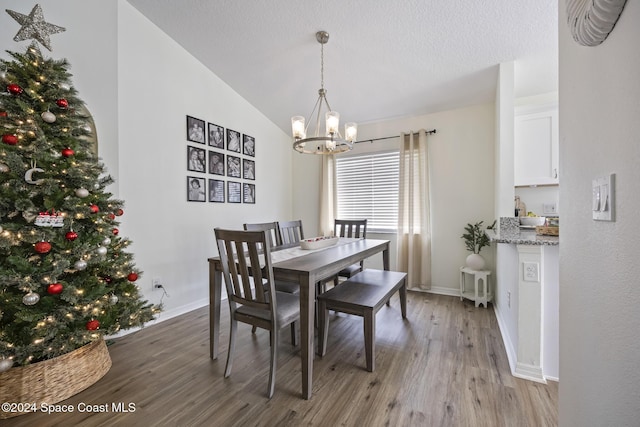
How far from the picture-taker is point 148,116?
2695mm

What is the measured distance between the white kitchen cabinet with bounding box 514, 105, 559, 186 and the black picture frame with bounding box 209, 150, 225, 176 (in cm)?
332

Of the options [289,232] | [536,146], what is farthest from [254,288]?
[536,146]

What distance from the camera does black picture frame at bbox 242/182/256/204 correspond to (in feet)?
12.5

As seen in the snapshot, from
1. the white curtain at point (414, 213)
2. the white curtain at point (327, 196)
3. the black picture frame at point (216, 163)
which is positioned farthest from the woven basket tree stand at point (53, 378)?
the white curtain at point (414, 213)

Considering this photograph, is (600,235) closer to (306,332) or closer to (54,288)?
(306,332)

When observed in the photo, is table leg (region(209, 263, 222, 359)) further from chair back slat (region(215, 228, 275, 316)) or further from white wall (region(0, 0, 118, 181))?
white wall (region(0, 0, 118, 181))

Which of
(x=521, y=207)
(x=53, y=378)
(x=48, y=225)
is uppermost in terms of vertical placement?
(x=521, y=207)

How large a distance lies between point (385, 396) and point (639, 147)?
170cm

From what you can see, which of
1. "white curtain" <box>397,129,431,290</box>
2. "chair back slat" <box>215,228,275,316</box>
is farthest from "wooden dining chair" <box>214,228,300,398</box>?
"white curtain" <box>397,129,431,290</box>

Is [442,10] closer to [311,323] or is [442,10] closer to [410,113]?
[410,113]

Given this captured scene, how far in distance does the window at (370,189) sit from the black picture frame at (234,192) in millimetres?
1570

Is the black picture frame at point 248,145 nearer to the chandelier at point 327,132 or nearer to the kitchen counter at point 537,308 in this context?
the chandelier at point 327,132

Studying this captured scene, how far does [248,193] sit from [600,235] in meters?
3.65

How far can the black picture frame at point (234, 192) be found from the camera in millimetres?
3580
